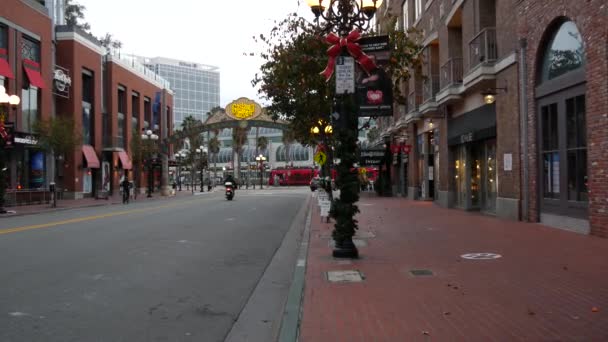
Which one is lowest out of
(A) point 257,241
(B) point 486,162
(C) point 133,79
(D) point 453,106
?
(A) point 257,241

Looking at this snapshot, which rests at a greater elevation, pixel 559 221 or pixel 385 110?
pixel 385 110

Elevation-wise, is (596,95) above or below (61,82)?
below

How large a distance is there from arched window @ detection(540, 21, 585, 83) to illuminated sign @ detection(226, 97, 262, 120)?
30432 mm

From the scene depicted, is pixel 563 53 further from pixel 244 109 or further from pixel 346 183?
pixel 244 109

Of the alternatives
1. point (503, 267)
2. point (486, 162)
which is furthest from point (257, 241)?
point (486, 162)

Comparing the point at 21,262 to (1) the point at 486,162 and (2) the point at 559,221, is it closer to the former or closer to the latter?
(2) the point at 559,221

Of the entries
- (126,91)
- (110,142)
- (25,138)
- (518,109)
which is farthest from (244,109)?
(518,109)

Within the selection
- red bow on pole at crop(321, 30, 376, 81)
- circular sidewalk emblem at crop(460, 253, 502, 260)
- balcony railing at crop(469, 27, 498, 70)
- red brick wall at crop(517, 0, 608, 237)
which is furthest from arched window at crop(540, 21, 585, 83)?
circular sidewalk emblem at crop(460, 253, 502, 260)

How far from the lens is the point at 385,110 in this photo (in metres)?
15.2

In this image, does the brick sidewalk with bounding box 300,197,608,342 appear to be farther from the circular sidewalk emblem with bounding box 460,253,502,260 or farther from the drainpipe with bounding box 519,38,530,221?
the drainpipe with bounding box 519,38,530,221

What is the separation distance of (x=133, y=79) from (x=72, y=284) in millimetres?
50435

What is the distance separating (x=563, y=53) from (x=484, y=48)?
5.18 meters

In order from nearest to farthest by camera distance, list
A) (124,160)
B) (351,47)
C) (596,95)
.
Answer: (351,47), (596,95), (124,160)

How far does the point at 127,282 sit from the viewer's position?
8.66 meters
